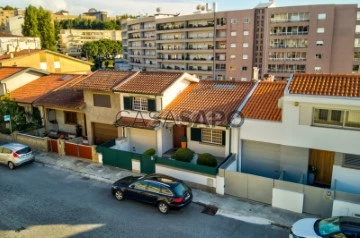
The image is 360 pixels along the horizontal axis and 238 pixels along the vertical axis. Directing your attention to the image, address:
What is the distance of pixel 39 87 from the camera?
3394 cm

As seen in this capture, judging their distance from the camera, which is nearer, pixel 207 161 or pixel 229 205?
pixel 229 205

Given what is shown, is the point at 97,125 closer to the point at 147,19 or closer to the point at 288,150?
the point at 288,150

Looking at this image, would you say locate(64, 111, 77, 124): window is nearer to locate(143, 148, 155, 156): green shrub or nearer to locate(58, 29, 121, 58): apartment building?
locate(143, 148, 155, 156): green shrub

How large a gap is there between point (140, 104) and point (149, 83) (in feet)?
5.67

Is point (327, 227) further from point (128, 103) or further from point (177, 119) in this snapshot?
point (128, 103)

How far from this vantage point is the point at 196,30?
7812cm

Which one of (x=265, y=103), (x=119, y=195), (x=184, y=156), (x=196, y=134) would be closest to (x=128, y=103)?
(x=196, y=134)

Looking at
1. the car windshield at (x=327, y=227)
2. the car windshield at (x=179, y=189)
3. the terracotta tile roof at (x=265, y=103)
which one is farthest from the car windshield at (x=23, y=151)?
the car windshield at (x=327, y=227)

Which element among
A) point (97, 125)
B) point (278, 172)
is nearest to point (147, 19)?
point (97, 125)

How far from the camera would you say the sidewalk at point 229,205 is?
16.0m

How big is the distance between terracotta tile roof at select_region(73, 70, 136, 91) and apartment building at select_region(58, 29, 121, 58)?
398 feet

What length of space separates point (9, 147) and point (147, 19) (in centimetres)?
7686

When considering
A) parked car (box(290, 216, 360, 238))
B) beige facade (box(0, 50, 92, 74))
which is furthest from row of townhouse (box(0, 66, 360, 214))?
beige facade (box(0, 50, 92, 74))

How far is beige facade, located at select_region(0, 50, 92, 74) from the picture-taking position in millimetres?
42578
